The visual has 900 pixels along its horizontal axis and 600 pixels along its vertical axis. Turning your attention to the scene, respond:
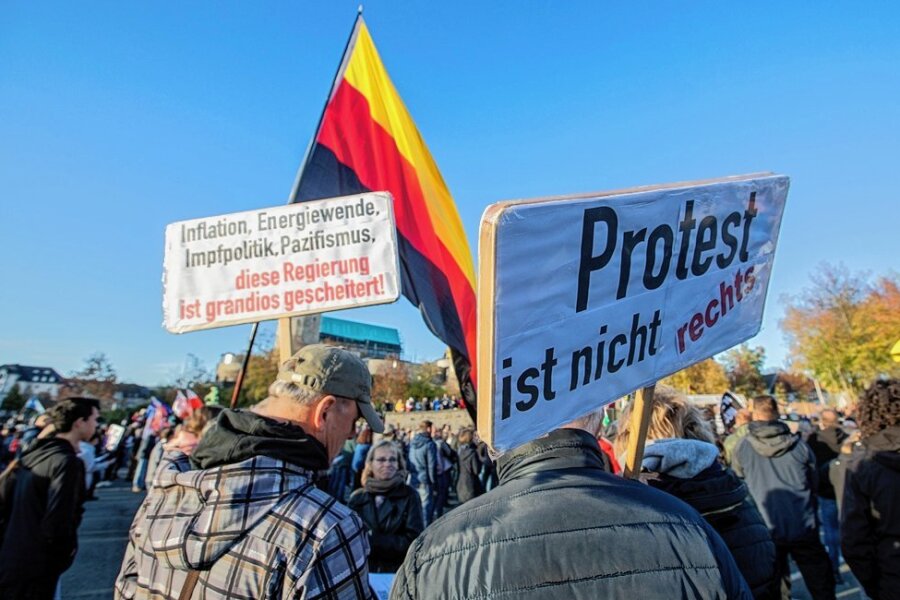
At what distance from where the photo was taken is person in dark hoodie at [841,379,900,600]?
279cm

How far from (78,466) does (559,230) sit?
157 inches

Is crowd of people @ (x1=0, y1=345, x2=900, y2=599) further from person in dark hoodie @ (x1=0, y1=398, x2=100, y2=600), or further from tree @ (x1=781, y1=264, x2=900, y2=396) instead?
tree @ (x1=781, y1=264, x2=900, y2=396)

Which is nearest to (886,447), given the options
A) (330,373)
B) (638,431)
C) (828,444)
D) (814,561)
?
(814,561)

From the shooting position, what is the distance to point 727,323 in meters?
2.11

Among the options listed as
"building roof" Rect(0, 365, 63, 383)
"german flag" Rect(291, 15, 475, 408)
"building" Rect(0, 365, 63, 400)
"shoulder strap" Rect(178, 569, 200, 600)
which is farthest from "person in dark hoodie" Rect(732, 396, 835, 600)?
"building roof" Rect(0, 365, 63, 383)

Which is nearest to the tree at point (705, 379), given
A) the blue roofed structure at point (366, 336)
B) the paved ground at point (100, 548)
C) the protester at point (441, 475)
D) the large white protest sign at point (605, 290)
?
the protester at point (441, 475)

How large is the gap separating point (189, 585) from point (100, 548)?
A: 784 cm

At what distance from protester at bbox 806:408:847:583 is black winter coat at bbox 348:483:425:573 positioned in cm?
406

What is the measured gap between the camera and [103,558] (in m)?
6.99

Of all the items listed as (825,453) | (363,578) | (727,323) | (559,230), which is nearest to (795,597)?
(825,453)

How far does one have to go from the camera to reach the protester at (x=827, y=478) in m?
5.78

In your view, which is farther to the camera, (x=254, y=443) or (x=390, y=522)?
(x=390, y=522)

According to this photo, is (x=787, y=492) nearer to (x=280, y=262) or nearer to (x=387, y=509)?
(x=387, y=509)

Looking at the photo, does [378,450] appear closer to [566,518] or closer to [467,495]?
[566,518]
